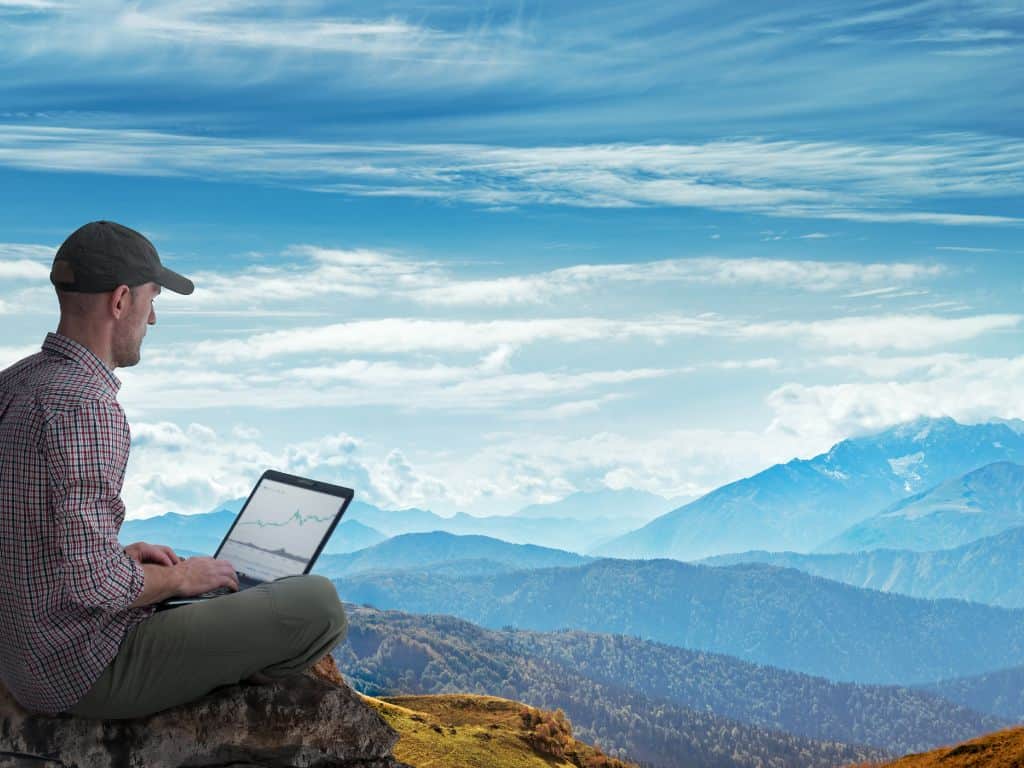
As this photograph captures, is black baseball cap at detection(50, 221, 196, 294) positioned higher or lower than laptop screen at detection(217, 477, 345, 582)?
higher

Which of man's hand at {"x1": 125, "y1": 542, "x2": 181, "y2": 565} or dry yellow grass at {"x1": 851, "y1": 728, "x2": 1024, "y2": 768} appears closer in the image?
man's hand at {"x1": 125, "y1": 542, "x2": 181, "y2": 565}

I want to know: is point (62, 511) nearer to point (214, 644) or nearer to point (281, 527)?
point (214, 644)

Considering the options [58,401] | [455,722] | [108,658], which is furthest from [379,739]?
[455,722]

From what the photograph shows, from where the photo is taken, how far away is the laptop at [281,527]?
432 inches

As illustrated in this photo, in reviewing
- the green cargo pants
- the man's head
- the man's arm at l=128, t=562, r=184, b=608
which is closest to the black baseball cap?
the man's head

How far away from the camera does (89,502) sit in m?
8.28

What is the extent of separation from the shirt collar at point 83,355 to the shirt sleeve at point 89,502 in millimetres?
455

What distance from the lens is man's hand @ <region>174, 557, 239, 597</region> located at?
920 cm

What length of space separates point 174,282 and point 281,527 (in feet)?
10.2

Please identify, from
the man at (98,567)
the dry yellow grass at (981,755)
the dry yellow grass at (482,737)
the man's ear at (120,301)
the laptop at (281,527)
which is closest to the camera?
the man at (98,567)

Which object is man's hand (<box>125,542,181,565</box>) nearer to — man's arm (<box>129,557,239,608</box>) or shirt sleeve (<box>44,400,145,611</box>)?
Answer: man's arm (<box>129,557,239,608</box>)

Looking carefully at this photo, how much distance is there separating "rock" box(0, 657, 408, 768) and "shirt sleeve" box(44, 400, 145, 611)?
2439mm

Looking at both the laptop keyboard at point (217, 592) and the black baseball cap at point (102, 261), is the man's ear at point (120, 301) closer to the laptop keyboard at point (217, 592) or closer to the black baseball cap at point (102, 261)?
the black baseball cap at point (102, 261)

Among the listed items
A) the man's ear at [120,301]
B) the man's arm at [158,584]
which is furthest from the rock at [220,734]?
the man's ear at [120,301]
